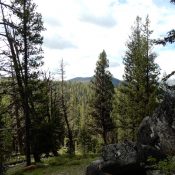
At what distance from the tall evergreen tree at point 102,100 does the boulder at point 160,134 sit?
3010 centimetres

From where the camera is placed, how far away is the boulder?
61.0ft

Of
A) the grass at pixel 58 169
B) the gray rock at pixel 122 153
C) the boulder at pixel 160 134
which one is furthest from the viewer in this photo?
the grass at pixel 58 169

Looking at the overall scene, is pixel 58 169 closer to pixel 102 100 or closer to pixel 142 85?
pixel 142 85

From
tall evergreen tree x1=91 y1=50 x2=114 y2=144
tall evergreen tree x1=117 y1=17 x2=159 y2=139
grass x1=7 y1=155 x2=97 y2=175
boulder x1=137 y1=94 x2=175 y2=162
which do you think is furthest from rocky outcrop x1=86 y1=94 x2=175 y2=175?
tall evergreen tree x1=91 y1=50 x2=114 y2=144

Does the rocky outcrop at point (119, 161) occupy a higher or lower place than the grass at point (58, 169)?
higher

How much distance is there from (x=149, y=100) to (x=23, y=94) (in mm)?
11897

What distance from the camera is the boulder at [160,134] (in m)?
18.6

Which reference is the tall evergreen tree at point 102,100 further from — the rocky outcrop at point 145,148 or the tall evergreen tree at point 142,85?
the rocky outcrop at point 145,148

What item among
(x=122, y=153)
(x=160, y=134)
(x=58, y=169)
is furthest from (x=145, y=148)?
(x=58, y=169)

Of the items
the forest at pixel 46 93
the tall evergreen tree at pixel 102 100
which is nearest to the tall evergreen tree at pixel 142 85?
the forest at pixel 46 93

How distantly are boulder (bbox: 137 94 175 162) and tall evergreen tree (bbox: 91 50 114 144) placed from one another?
30.1 m

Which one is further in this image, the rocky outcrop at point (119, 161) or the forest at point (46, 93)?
the forest at point (46, 93)

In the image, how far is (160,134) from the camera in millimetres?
19188

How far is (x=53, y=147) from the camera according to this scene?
130 ft
